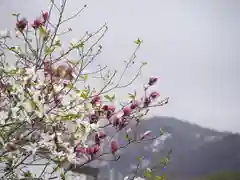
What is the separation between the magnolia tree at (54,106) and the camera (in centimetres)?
83

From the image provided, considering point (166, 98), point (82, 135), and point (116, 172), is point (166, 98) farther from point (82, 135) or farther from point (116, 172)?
point (116, 172)

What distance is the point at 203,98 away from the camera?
6.18m

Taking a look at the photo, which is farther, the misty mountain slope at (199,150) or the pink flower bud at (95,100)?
the misty mountain slope at (199,150)

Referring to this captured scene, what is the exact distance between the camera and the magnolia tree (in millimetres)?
829

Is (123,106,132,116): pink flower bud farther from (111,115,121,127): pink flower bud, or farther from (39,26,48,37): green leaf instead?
(39,26,48,37): green leaf

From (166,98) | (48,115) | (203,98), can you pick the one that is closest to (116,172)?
(203,98)

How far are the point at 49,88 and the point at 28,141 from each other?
20cm

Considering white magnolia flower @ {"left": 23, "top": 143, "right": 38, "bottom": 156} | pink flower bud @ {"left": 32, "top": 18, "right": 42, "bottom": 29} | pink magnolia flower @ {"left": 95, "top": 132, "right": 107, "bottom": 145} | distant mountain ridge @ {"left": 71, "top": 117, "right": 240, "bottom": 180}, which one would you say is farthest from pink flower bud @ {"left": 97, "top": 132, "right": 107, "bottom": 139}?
distant mountain ridge @ {"left": 71, "top": 117, "right": 240, "bottom": 180}

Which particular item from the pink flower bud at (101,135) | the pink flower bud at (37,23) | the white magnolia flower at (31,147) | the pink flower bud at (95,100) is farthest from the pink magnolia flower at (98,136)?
the pink flower bud at (37,23)

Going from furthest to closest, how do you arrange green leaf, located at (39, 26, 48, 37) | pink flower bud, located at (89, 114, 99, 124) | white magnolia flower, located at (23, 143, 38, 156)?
pink flower bud, located at (89, 114, 99, 124)
green leaf, located at (39, 26, 48, 37)
white magnolia flower, located at (23, 143, 38, 156)

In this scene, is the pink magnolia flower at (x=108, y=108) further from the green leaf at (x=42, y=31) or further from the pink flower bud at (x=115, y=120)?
the green leaf at (x=42, y=31)

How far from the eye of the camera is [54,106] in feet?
3.09

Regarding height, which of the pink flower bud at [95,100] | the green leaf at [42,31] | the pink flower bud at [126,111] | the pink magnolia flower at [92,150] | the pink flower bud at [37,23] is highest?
the pink flower bud at [37,23]

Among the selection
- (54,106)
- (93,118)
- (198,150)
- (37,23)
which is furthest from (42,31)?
(198,150)
